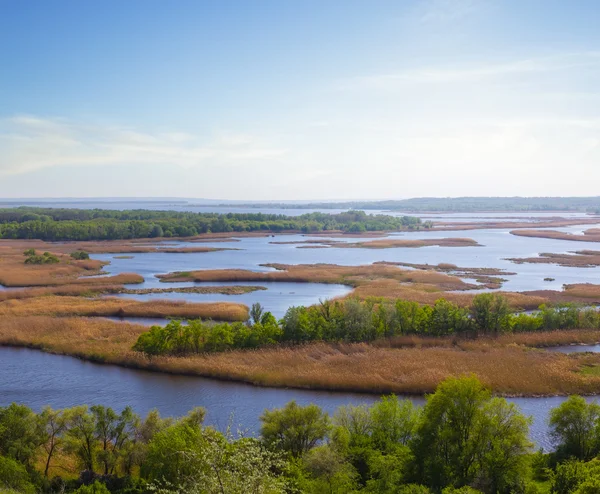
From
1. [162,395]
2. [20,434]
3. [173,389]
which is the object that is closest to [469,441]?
[20,434]

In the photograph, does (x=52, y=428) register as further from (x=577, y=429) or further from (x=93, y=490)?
(x=577, y=429)

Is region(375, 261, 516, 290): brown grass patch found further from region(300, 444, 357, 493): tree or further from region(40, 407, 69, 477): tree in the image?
region(40, 407, 69, 477): tree

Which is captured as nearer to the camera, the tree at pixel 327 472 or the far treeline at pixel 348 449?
the tree at pixel 327 472

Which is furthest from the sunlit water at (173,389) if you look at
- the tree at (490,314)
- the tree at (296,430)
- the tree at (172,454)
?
the tree at (490,314)

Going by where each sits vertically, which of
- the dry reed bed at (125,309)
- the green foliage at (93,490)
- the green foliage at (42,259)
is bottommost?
the green foliage at (93,490)

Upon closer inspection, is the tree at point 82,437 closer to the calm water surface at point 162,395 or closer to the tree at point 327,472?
the calm water surface at point 162,395

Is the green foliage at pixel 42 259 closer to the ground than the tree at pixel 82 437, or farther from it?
farther from it
